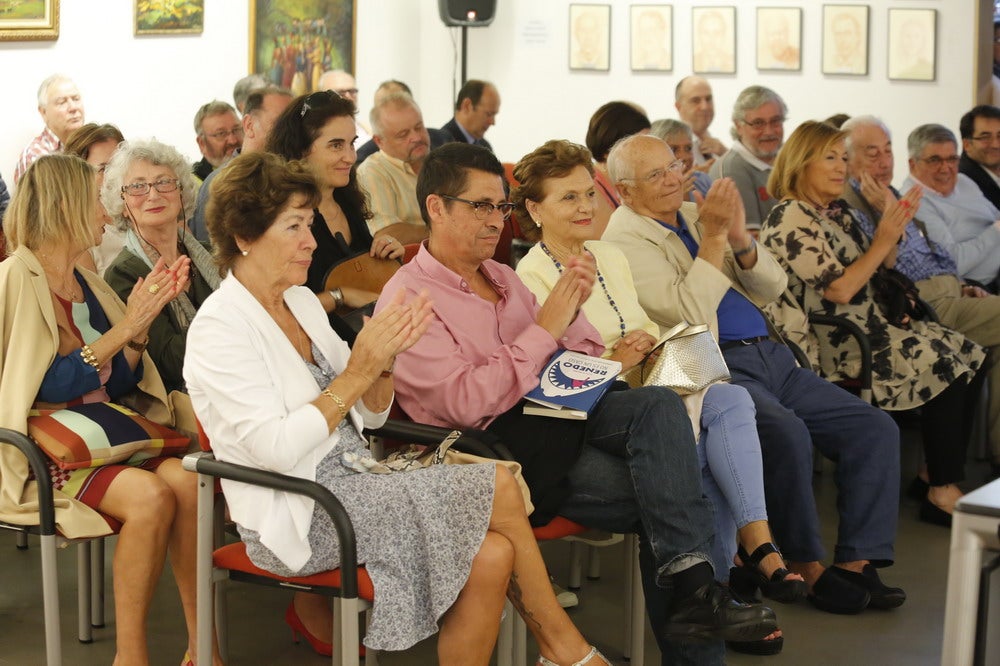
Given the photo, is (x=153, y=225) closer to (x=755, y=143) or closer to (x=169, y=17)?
(x=755, y=143)

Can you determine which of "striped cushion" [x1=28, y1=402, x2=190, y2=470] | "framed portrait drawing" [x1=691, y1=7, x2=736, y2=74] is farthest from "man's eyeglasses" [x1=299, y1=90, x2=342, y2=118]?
"framed portrait drawing" [x1=691, y1=7, x2=736, y2=74]

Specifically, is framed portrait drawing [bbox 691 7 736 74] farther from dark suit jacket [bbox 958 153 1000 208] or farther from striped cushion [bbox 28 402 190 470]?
striped cushion [bbox 28 402 190 470]

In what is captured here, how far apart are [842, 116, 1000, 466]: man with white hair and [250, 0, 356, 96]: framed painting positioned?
390 centimetres

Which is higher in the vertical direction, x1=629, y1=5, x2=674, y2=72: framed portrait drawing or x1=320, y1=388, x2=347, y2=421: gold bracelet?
x1=629, y1=5, x2=674, y2=72: framed portrait drawing

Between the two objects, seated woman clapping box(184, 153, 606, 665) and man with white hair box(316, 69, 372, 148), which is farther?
man with white hair box(316, 69, 372, 148)

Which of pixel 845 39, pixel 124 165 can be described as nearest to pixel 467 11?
pixel 845 39

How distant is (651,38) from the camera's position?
8.59 metres

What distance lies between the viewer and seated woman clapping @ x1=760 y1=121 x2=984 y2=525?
4430 millimetres

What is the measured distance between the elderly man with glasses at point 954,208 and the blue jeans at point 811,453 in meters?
1.94

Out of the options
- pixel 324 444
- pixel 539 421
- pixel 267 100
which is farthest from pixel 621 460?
pixel 267 100

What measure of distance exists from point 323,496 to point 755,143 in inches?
159

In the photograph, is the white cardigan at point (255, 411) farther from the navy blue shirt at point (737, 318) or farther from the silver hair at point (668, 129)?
the silver hair at point (668, 129)

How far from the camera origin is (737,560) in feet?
12.6

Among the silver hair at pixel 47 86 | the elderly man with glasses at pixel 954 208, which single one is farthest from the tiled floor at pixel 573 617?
the silver hair at pixel 47 86
